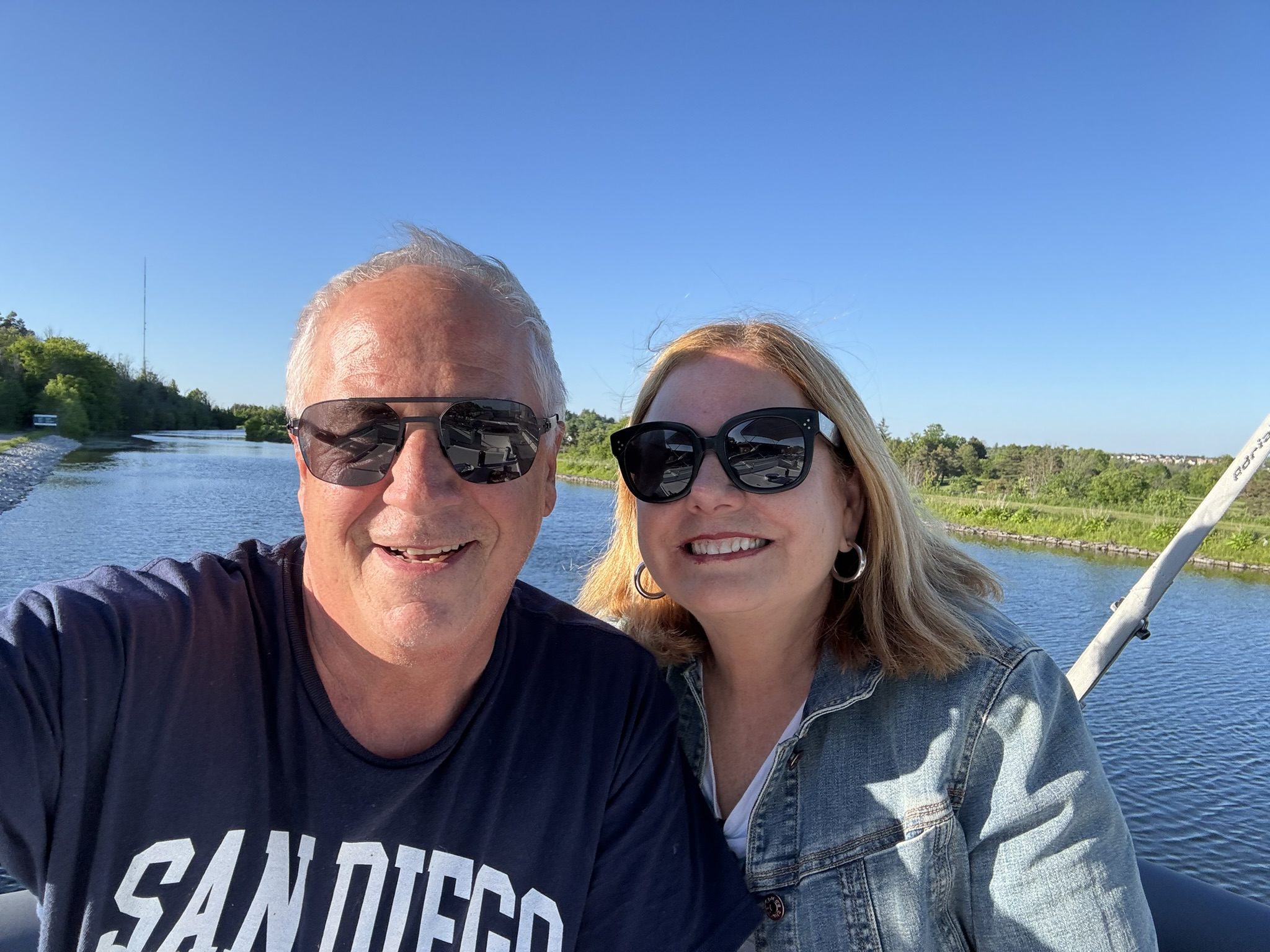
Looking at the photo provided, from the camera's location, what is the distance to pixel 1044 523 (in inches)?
1198

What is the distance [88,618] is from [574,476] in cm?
5977

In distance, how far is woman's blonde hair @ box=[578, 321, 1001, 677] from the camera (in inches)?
70.6

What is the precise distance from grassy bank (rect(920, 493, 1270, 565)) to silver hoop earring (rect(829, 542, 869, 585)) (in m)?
20.8

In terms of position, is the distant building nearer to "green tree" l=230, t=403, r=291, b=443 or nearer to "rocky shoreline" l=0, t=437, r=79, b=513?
"rocky shoreline" l=0, t=437, r=79, b=513

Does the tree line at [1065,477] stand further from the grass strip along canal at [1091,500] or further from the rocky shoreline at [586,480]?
the rocky shoreline at [586,480]

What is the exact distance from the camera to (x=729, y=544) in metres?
1.89

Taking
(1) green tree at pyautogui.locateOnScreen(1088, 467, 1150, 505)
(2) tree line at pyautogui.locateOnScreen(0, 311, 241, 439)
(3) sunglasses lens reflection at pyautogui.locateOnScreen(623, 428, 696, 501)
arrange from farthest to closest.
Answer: (2) tree line at pyautogui.locateOnScreen(0, 311, 241, 439) → (1) green tree at pyautogui.locateOnScreen(1088, 467, 1150, 505) → (3) sunglasses lens reflection at pyautogui.locateOnScreen(623, 428, 696, 501)

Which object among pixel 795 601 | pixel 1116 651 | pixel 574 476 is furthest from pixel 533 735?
pixel 574 476

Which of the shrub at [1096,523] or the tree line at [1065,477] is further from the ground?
the tree line at [1065,477]

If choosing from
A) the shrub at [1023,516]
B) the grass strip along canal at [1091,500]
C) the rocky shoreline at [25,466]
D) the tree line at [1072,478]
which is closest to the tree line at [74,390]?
the rocky shoreline at [25,466]

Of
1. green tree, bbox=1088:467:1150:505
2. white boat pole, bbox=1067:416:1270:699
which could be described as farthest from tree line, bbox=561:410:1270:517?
white boat pole, bbox=1067:416:1270:699

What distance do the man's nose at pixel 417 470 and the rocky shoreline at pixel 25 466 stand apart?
35737mm

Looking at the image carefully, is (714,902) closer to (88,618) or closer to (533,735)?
(533,735)

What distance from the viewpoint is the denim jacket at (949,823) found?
1464 mm
